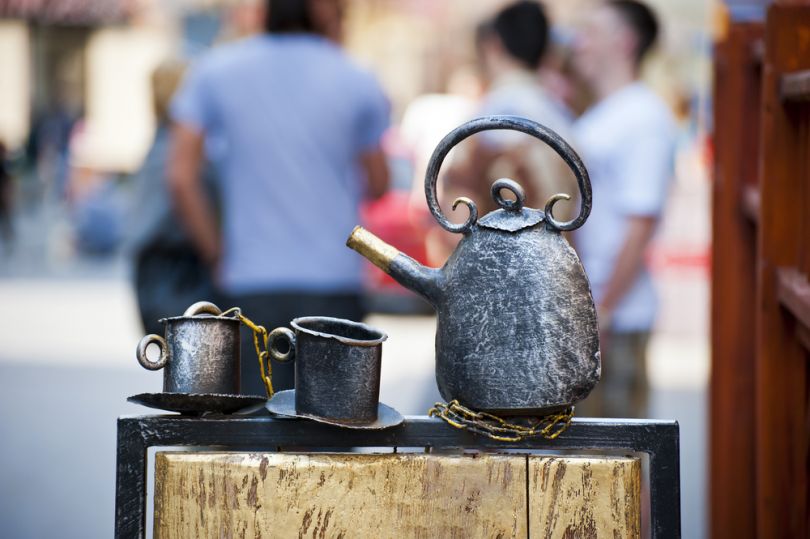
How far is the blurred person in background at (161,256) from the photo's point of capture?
3.88 metres

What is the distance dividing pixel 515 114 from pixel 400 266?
6.36 feet

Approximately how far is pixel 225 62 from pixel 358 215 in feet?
2.02

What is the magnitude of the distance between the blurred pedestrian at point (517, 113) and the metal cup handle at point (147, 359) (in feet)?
6.20

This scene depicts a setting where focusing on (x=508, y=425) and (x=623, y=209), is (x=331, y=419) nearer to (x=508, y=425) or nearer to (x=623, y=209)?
(x=508, y=425)

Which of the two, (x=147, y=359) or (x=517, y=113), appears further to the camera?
(x=517, y=113)

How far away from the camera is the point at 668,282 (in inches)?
418

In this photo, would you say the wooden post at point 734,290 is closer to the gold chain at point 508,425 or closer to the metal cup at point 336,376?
A: the gold chain at point 508,425

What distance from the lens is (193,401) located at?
5.21 ft

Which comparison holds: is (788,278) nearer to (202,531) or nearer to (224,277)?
(202,531)

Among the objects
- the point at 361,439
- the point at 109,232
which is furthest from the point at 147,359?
the point at 109,232

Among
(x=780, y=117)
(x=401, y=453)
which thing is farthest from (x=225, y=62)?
(x=401, y=453)

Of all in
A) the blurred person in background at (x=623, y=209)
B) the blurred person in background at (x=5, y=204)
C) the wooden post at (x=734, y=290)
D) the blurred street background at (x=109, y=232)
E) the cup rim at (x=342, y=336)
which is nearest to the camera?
the cup rim at (x=342, y=336)

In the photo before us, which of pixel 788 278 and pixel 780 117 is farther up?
Answer: pixel 780 117

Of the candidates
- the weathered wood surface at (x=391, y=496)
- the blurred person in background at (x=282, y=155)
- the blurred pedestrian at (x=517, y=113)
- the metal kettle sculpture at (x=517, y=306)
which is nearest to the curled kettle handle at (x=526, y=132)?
the metal kettle sculpture at (x=517, y=306)
